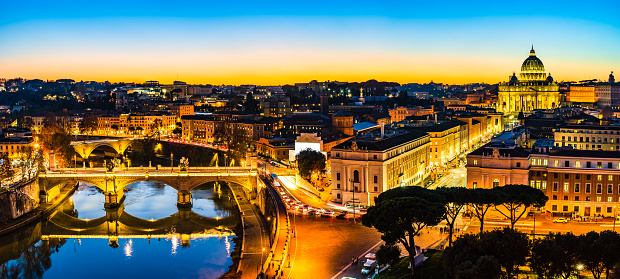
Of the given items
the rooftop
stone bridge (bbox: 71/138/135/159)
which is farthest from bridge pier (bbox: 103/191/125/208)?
stone bridge (bbox: 71/138/135/159)

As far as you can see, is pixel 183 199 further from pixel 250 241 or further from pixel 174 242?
pixel 250 241

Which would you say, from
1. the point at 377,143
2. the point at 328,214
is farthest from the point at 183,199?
the point at 377,143

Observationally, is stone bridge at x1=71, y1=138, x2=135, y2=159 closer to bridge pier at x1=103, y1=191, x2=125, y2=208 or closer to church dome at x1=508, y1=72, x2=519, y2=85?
bridge pier at x1=103, y1=191, x2=125, y2=208

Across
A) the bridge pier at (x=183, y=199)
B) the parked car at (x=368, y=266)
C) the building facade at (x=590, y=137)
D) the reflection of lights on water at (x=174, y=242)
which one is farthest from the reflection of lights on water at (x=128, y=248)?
the building facade at (x=590, y=137)

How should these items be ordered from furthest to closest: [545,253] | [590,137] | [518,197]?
1. [590,137]
2. [518,197]
3. [545,253]

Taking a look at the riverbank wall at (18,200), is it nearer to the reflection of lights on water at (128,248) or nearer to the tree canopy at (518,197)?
the reflection of lights on water at (128,248)

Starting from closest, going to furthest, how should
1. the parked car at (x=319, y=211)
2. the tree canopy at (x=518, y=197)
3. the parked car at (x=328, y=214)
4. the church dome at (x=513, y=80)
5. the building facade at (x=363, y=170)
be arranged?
the tree canopy at (x=518, y=197)
the parked car at (x=328, y=214)
the parked car at (x=319, y=211)
the building facade at (x=363, y=170)
the church dome at (x=513, y=80)
